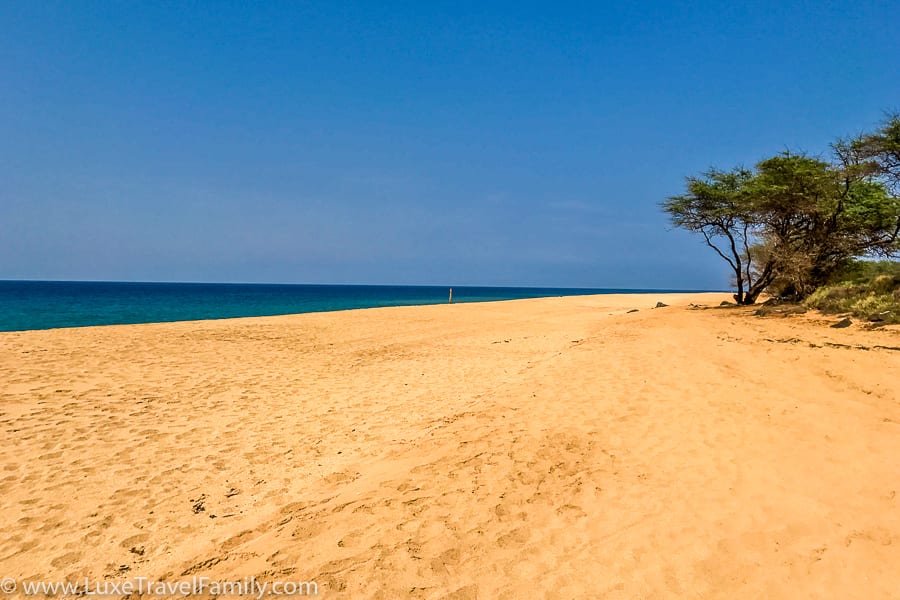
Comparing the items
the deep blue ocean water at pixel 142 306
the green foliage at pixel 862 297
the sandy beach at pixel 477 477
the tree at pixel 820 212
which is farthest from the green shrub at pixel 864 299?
the deep blue ocean water at pixel 142 306

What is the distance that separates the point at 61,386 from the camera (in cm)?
895

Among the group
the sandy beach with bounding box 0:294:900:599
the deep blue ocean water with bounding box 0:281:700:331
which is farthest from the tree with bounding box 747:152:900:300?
the deep blue ocean water with bounding box 0:281:700:331

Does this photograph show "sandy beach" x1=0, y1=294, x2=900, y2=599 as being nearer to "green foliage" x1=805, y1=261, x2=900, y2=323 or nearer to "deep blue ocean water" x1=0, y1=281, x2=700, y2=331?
"green foliage" x1=805, y1=261, x2=900, y2=323

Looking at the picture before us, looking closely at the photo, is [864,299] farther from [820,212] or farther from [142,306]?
[142,306]

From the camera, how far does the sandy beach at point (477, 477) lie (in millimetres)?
3371

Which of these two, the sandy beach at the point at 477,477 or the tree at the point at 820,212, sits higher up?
the tree at the point at 820,212

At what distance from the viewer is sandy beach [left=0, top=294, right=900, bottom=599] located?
11.1 ft

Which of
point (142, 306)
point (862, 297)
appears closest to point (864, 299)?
point (862, 297)

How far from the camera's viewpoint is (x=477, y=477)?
4.91 metres

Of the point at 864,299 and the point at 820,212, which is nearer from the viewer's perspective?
the point at 864,299

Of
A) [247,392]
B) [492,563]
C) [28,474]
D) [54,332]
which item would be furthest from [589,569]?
[54,332]

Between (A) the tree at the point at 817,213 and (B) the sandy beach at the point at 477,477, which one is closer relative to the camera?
(B) the sandy beach at the point at 477,477

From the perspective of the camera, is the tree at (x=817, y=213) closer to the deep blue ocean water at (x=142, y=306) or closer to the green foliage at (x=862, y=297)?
the green foliage at (x=862, y=297)

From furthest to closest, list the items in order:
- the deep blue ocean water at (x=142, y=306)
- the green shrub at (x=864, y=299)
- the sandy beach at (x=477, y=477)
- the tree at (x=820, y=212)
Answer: the deep blue ocean water at (x=142, y=306) → the tree at (x=820, y=212) → the green shrub at (x=864, y=299) → the sandy beach at (x=477, y=477)
